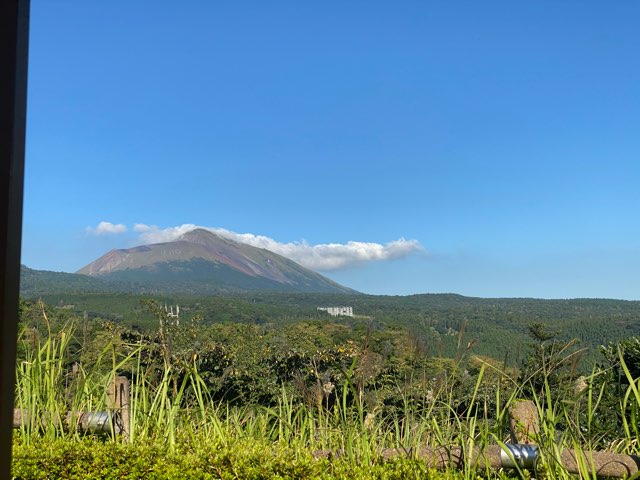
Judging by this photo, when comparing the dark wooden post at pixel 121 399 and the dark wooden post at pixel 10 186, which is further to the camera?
the dark wooden post at pixel 121 399

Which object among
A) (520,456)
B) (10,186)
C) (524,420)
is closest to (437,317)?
(524,420)

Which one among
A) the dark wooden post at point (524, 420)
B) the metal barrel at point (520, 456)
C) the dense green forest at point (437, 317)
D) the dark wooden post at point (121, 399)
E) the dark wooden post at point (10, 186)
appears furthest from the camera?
the dense green forest at point (437, 317)

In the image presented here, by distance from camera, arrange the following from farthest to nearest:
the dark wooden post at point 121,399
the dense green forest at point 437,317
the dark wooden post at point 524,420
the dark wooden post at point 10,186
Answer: the dense green forest at point 437,317 < the dark wooden post at point 121,399 < the dark wooden post at point 524,420 < the dark wooden post at point 10,186

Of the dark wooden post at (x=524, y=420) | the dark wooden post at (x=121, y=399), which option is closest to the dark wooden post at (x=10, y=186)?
the dark wooden post at (x=121, y=399)

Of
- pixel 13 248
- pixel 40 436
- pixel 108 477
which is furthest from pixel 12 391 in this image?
pixel 40 436

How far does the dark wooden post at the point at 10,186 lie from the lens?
71 centimetres

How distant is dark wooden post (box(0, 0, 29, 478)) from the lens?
708 millimetres

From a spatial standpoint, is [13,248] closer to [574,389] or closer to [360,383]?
[360,383]

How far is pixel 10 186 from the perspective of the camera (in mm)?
721

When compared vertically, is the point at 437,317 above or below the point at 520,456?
below

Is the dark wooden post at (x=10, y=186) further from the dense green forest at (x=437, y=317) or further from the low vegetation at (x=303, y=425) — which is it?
the dense green forest at (x=437, y=317)

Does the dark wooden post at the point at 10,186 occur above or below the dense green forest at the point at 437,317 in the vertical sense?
above

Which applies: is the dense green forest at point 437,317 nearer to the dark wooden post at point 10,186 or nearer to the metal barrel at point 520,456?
the metal barrel at point 520,456

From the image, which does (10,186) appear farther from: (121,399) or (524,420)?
(524,420)
